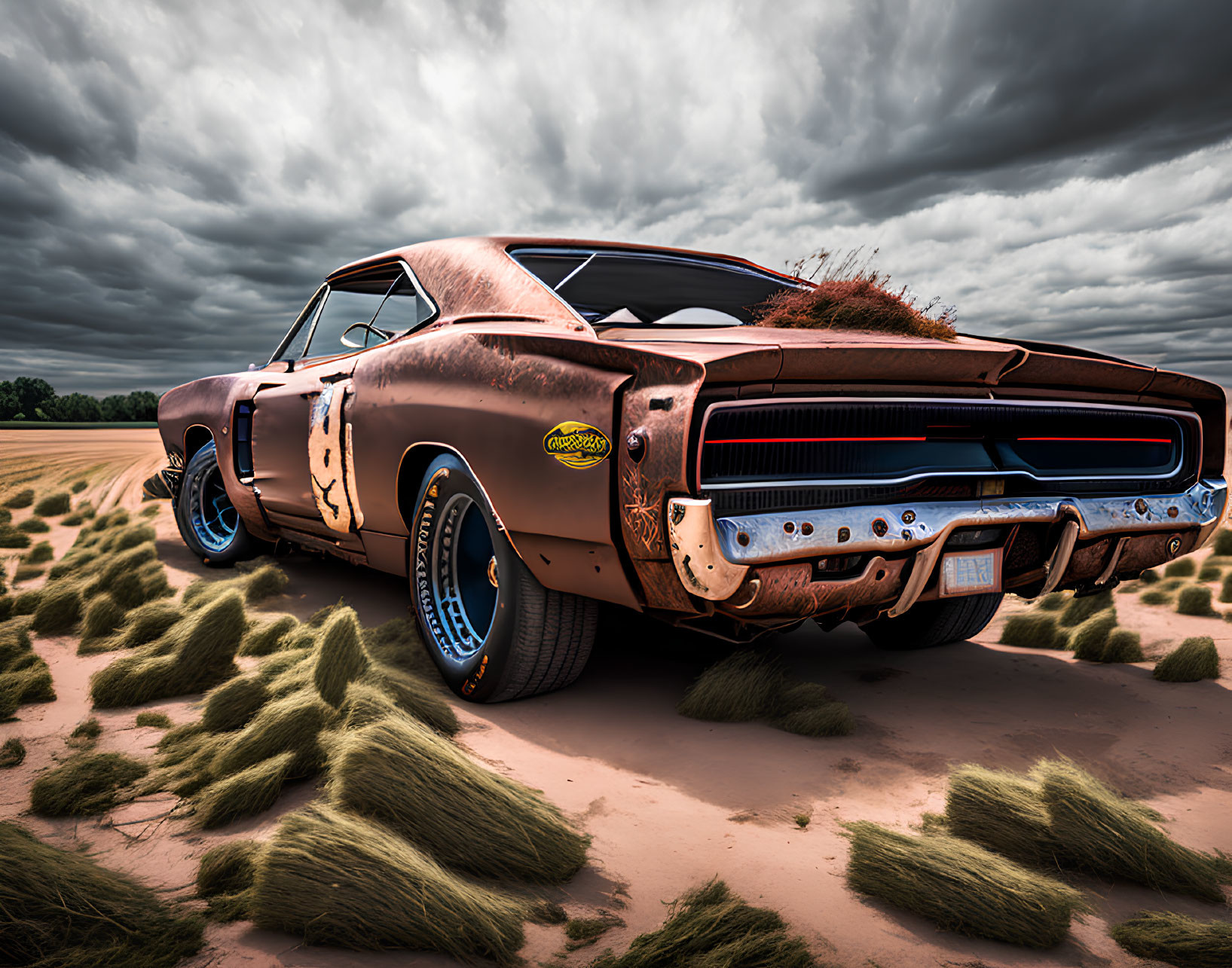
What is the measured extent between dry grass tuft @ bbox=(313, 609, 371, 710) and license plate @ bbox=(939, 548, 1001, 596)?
1874mm

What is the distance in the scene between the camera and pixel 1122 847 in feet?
5.69

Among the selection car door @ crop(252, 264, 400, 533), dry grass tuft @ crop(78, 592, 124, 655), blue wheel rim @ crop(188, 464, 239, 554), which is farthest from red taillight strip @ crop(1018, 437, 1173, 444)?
blue wheel rim @ crop(188, 464, 239, 554)

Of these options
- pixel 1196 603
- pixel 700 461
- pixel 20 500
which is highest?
pixel 700 461

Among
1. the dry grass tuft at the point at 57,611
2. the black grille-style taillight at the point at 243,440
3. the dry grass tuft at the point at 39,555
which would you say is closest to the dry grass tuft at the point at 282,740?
the dry grass tuft at the point at 57,611

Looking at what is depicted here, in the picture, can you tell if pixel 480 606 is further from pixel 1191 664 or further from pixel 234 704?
pixel 1191 664

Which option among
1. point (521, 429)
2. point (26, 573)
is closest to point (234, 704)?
point (521, 429)

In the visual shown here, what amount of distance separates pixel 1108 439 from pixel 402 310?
2928 mm

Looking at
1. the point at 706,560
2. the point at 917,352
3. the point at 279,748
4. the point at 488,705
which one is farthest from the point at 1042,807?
the point at 279,748

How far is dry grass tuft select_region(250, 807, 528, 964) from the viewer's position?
1.38m

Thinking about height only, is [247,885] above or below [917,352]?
below

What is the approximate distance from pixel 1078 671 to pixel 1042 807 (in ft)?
6.35

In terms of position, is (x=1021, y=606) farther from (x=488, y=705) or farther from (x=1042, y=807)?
(x=488, y=705)

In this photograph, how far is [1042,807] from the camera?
1821 millimetres

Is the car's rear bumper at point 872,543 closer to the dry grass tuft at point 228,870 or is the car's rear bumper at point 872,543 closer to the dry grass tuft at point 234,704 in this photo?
the dry grass tuft at point 228,870
